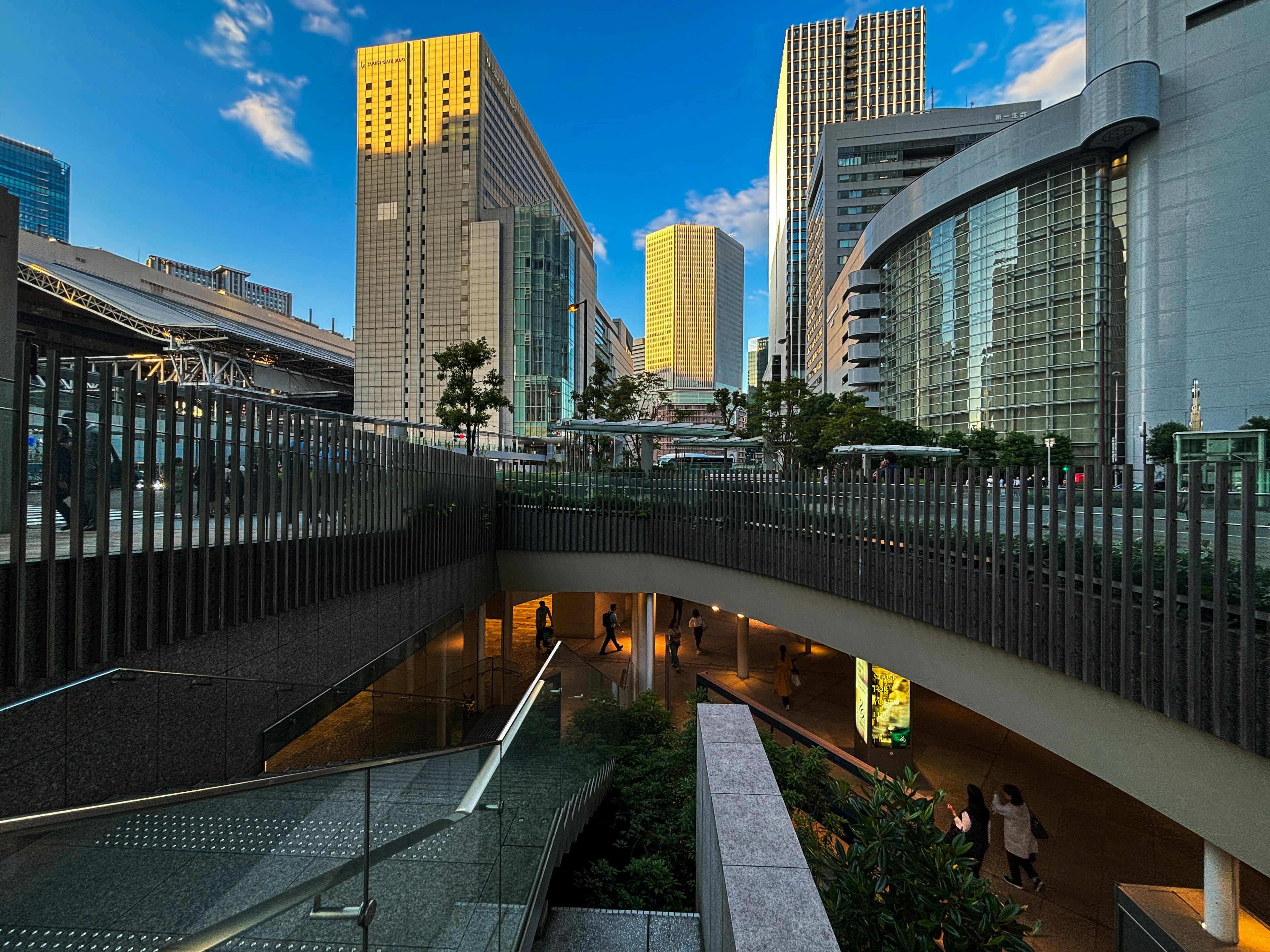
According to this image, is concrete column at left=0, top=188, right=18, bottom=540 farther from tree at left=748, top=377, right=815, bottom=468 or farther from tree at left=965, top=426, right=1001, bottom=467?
tree at left=965, top=426, right=1001, bottom=467

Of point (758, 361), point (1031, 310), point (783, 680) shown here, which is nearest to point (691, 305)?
point (758, 361)

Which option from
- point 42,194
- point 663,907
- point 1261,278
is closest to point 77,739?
point 663,907

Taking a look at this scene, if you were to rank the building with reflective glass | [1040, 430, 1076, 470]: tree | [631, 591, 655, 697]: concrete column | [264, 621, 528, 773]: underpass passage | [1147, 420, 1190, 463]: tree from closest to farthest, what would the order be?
[264, 621, 528, 773]: underpass passage, [631, 591, 655, 697]: concrete column, [1147, 420, 1190, 463]: tree, [1040, 430, 1076, 470]: tree, the building with reflective glass

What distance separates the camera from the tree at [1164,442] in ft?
83.8

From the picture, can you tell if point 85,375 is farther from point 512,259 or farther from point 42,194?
point 42,194

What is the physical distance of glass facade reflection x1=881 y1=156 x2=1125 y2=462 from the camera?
31141 mm

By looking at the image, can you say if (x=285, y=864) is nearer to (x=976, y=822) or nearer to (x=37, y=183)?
(x=976, y=822)

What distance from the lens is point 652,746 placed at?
816 cm

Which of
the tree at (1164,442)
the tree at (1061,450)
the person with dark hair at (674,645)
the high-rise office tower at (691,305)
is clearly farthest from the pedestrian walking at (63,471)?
the high-rise office tower at (691,305)

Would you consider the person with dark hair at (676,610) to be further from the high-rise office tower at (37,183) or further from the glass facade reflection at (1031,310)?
the high-rise office tower at (37,183)

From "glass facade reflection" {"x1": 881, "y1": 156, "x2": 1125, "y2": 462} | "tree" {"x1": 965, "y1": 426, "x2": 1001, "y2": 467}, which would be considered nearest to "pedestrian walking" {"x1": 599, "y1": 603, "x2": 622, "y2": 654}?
"tree" {"x1": 965, "y1": 426, "x2": 1001, "y2": 467}

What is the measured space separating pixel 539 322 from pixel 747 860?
2413 inches

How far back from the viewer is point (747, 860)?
314 cm

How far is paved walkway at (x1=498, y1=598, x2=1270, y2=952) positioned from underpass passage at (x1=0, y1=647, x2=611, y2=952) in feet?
18.6
